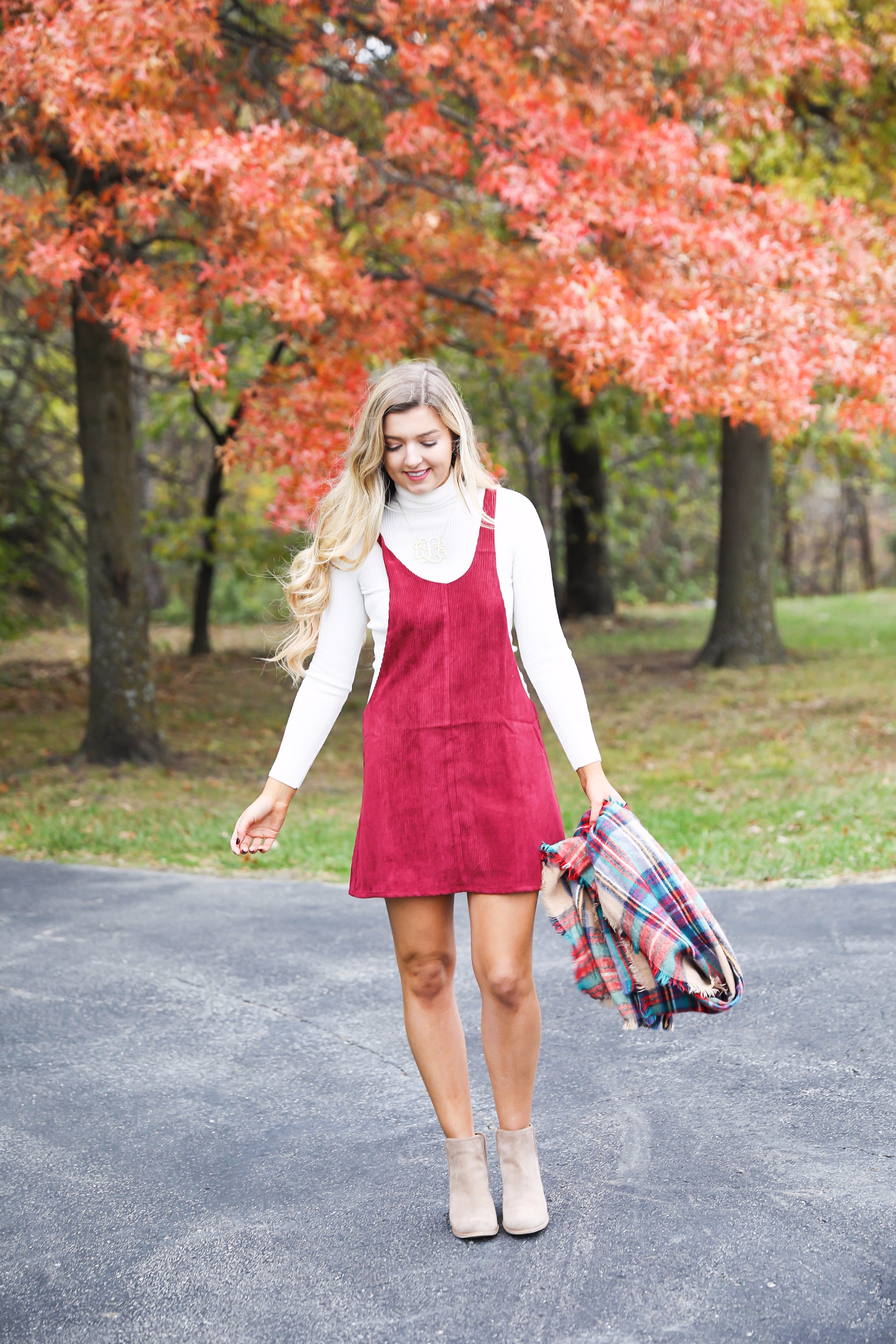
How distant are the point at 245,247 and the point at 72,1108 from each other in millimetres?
5505

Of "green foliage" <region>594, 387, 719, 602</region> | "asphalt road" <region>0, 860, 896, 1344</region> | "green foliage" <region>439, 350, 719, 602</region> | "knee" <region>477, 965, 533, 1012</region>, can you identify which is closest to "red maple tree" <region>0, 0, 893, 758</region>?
"green foliage" <region>439, 350, 719, 602</region>

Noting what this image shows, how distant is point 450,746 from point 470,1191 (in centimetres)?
102

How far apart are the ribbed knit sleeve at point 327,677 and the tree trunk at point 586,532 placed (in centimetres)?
1562

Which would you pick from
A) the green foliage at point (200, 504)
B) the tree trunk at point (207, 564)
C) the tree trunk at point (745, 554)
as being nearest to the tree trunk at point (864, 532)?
the green foliage at point (200, 504)

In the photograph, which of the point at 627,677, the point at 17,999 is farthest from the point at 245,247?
the point at 627,677

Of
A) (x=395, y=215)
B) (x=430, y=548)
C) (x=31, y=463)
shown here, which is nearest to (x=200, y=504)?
(x=31, y=463)

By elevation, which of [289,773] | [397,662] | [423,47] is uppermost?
[423,47]

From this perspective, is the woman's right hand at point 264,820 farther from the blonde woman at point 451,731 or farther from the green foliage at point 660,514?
the green foliage at point 660,514

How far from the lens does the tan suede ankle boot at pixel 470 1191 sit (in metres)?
2.78

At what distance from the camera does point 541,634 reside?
2809 millimetres

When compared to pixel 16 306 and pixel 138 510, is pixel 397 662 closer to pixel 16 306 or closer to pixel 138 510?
pixel 138 510

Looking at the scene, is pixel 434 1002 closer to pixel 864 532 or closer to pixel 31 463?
pixel 31 463

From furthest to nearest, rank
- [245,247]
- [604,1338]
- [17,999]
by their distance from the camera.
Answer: [245,247] < [17,999] < [604,1338]

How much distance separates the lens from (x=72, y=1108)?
11.8 feet
